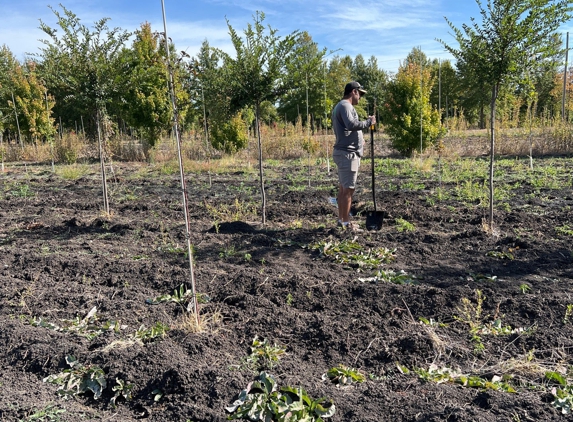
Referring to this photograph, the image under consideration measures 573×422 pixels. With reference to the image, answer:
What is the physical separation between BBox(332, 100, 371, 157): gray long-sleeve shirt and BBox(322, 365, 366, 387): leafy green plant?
12.5ft

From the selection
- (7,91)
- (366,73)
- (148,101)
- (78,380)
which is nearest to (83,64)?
(78,380)

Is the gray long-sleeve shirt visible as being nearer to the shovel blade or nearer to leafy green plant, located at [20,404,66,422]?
the shovel blade

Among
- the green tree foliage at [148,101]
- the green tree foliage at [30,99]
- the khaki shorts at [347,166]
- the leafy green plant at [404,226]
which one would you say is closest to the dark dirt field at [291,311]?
the leafy green plant at [404,226]

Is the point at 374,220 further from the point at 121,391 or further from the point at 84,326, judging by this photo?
the point at 121,391

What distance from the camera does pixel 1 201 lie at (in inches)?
396

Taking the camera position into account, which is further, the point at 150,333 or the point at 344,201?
the point at 344,201

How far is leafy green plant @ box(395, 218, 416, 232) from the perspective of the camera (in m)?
6.89

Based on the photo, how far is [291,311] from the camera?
166 inches

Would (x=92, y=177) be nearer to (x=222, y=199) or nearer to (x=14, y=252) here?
(x=222, y=199)

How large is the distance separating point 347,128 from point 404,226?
1.76 meters

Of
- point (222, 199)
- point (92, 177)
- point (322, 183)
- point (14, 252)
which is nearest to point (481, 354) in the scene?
point (14, 252)

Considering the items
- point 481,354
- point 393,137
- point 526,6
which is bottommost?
point 481,354

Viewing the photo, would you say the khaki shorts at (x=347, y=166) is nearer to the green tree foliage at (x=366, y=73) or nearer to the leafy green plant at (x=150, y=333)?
the leafy green plant at (x=150, y=333)

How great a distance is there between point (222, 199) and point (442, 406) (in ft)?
24.6
